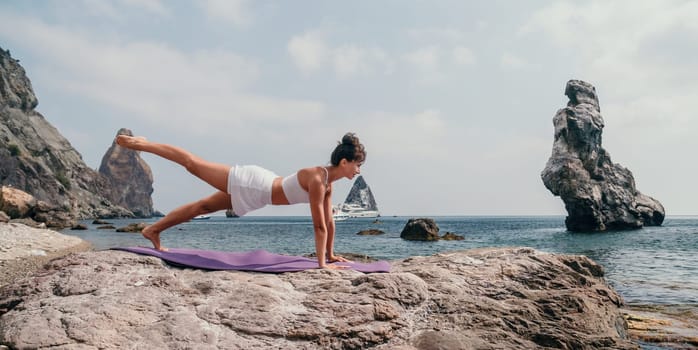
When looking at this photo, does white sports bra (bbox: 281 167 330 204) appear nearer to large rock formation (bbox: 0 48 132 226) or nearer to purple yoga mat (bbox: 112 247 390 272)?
purple yoga mat (bbox: 112 247 390 272)

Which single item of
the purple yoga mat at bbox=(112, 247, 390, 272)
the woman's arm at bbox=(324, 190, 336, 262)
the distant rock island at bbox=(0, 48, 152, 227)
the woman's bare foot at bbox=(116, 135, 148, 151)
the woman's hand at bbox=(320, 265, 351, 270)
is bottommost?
the woman's hand at bbox=(320, 265, 351, 270)

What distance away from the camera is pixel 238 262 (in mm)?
5719

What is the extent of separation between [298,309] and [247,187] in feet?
6.68

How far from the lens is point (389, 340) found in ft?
14.5

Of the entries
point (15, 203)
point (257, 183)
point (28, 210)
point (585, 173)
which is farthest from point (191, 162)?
point (585, 173)

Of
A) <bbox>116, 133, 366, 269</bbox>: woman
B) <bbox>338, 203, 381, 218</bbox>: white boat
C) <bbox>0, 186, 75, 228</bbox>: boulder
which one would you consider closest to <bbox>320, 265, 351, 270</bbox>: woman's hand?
<bbox>116, 133, 366, 269</bbox>: woman

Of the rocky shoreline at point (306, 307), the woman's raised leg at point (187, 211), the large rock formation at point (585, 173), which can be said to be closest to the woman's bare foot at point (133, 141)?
the woman's raised leg at point (187, 211)

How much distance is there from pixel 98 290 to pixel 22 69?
12711cm

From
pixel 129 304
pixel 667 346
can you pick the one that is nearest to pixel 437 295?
pixel 129 304

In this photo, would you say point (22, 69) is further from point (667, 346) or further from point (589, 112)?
point (667, 346)

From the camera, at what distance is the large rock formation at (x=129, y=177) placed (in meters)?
166

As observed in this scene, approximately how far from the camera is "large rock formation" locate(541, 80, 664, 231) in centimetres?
5753

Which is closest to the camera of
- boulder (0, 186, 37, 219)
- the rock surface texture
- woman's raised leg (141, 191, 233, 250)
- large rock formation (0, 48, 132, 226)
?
the rock surface texture

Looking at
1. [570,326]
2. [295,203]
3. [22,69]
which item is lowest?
[570,326]
